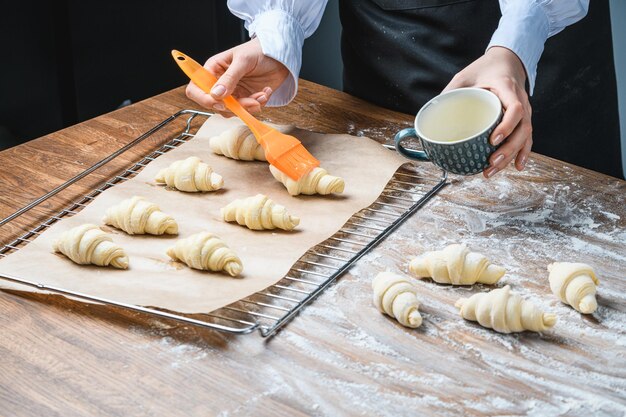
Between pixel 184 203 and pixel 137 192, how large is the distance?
0.30 feet

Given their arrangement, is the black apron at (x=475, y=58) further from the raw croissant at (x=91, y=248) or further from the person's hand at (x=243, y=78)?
the raw croissant at (x=91, y=248)

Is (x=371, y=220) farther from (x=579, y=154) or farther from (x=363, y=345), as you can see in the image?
(x=579, y=154)

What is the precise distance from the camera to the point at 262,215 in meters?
1.36

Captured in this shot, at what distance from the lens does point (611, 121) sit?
1902 millimetres

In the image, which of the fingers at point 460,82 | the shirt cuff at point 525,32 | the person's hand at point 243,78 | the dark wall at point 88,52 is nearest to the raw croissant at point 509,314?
the fingers at point 460,82

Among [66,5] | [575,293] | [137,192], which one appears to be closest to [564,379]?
[575,293]

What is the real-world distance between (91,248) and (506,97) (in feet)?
2.30

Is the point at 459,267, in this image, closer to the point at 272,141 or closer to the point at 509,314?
the point at 509,314

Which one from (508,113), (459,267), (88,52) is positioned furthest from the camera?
(88,52)

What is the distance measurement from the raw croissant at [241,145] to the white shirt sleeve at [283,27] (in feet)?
0.62

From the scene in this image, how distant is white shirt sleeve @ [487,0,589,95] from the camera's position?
1513mm

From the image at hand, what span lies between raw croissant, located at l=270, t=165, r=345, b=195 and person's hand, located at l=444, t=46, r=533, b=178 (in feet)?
0.83

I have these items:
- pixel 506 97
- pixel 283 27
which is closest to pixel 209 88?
pixel 283 27

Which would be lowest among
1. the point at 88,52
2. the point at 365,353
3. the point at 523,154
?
the point at 88,52
